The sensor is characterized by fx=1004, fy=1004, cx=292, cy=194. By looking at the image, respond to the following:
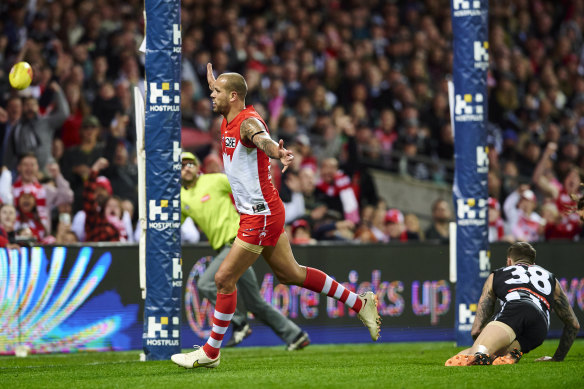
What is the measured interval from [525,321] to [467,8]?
4568mm

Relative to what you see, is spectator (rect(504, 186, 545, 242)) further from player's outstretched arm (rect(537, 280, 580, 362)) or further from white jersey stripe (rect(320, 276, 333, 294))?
white jersey stripe (rect(320, 276, 333, 294))

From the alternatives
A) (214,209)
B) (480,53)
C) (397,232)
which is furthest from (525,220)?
(214,209)

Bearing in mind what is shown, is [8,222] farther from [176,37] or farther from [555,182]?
[555,182]

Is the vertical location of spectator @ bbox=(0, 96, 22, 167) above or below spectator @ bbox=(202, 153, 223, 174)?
above

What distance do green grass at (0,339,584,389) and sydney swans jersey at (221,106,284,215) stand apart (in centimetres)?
139

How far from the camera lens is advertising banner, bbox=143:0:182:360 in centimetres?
1017

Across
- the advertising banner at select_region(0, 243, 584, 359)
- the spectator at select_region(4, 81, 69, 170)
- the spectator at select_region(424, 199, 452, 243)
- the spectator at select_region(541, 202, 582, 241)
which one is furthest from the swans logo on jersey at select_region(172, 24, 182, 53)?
the spectator at select_region(541, 202, 582, 241)

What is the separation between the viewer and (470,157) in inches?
469

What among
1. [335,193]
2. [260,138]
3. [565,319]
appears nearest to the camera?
[260,138]

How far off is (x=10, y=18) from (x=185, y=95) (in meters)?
3.04

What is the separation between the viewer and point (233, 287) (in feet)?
28.0

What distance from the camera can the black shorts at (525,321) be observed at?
8703 millimetres

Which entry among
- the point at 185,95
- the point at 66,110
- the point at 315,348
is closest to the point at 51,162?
the point at 66,110

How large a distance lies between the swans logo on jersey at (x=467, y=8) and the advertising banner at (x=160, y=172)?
3584 millimetres
